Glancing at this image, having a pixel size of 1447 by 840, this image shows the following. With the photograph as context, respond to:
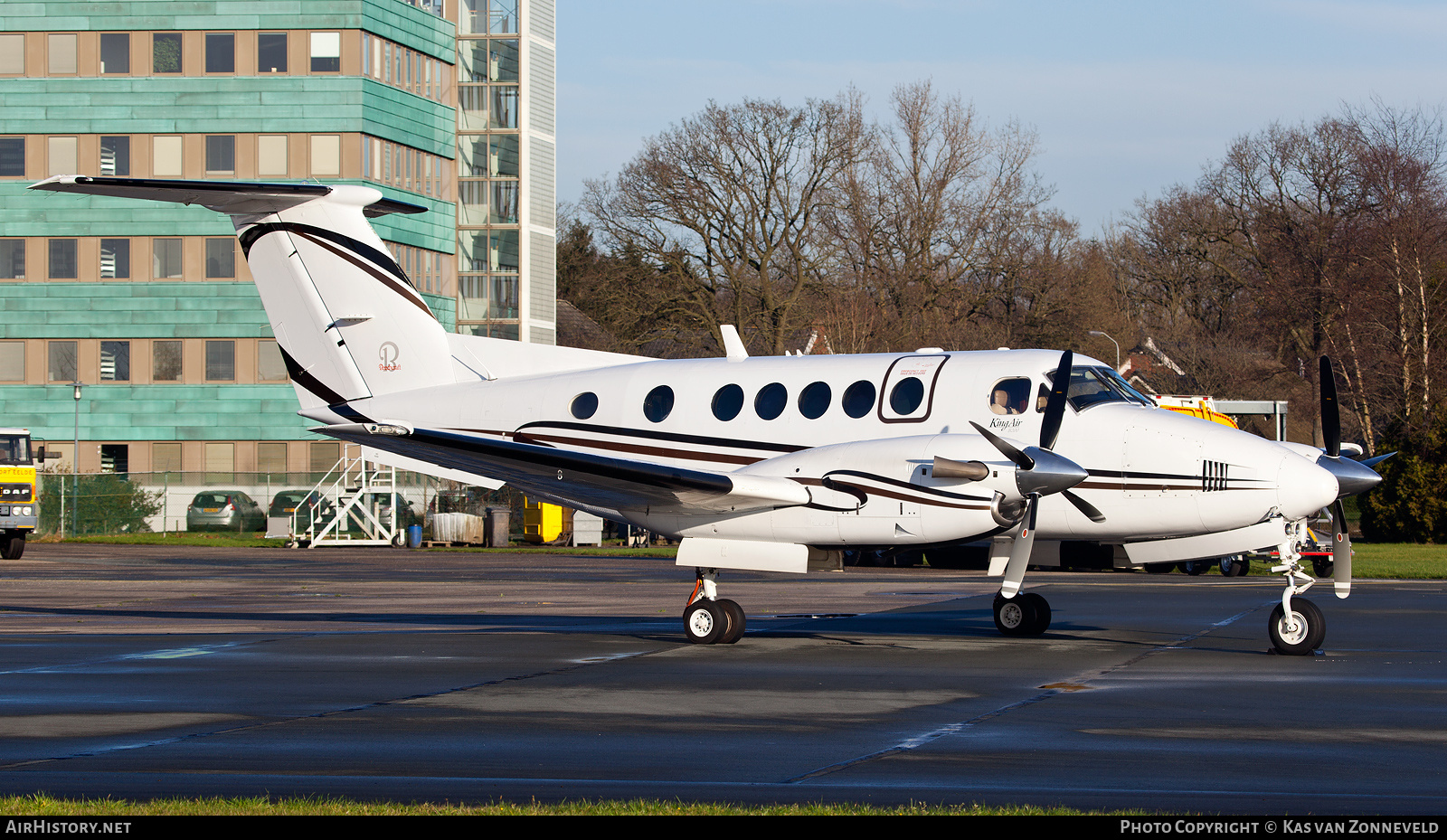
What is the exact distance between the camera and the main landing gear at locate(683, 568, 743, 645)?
16.0 m

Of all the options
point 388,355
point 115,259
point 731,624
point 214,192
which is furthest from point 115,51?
point 731,624

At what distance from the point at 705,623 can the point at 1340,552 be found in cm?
690

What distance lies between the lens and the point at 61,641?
16.8 meters

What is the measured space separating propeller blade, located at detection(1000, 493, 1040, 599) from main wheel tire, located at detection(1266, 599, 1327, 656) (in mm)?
2558

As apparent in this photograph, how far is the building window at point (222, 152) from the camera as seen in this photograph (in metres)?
59.7

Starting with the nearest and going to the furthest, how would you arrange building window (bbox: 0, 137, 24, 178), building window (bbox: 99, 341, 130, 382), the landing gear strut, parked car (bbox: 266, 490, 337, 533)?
the landing gear strut < parked car (bbox: 266, 490, 337, 533) < building window (bbox: 0, 137, 24, 178) < building window (bbox: 99, 341, 130, 382)

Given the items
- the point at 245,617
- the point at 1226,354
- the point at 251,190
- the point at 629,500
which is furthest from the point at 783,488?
the point at 1226,354

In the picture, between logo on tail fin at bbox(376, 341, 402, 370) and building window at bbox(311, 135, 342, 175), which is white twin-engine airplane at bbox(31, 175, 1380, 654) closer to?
logo on tail fin at bbox(376, 341, 402, 370)

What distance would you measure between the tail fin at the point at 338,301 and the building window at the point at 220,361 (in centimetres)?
4493

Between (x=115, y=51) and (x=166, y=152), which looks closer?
(x=166, y=152)

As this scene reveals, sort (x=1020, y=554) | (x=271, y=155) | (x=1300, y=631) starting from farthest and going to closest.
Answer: (x=271, y=155) < (x=1020, y=554) < (x=1300, y=631)

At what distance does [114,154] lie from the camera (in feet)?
197

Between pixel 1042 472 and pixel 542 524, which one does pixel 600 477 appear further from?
pixel 542 524

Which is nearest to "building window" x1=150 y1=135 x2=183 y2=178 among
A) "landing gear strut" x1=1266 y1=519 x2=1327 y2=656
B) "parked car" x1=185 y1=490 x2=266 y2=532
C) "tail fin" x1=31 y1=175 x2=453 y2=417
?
"parked car" x1=185 y1=490 x2=266 y2=532
